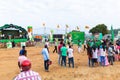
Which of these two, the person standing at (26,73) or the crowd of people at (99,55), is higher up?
the person standing at (26,73)

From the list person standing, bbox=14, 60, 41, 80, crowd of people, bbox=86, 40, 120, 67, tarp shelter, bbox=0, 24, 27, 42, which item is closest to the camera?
person standing, bbox=14, 60, 41, 80

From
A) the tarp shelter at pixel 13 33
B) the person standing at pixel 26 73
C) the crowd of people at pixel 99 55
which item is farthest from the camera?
the tarp shelter at pixel 13 33

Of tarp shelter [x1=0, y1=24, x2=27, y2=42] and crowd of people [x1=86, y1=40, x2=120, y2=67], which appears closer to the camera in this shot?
crowd of people [x1=86, y1=40, x2=120, y2=67]

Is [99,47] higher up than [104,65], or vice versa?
[99,47]

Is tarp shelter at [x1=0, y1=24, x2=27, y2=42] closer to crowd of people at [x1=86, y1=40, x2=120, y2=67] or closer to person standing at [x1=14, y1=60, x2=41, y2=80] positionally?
crowd of people at [x1=86, y1=40, x2=120, y2=67]

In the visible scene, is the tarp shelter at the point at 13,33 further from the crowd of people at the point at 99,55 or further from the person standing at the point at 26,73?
the person standing at the point at 26,73

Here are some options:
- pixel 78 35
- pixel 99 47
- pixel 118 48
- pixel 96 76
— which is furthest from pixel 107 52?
pixel 78 35

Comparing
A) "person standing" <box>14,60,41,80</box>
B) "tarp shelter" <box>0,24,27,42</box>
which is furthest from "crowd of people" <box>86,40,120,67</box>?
"tarp shelter" <box>0,24,27,42</box>

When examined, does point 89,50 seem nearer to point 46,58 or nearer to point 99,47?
point 99,47

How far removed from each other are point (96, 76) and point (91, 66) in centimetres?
342

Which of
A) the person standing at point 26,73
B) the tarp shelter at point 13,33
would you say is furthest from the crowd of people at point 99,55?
the tarp shelter at point 13,33

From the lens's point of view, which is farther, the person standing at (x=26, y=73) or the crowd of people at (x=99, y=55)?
the crowd of people at (x=99, y=55)

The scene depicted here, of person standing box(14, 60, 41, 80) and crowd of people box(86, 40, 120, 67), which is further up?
person standing box(14, 60, 41, 80)

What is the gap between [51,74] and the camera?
13875 mm
